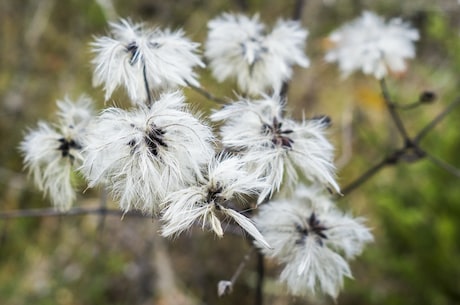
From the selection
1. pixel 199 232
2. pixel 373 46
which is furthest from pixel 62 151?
pixel 199 232

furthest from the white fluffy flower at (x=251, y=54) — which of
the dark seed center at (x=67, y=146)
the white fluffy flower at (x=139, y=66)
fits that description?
the dark seed center at (x=67, y=146)

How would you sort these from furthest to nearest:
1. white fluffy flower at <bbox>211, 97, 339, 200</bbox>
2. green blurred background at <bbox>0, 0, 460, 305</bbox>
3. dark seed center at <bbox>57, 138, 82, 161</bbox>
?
green blurred background at <bbox>0, 0, 460, 305</bbox> → dark seed center at <bbox>57, 138, 82, 161</bbox> → white fluffy flower at <bbox>211, 97, 339, 200</bbox>

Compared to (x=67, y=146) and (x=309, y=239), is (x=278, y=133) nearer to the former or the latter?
(x=309, y=239)

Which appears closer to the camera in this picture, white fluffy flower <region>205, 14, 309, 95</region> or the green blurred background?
white fluffy flower <region>205, 14, 309, 95</region>

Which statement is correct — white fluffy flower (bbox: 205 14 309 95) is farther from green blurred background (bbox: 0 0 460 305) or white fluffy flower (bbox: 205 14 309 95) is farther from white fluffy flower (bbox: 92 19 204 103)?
green blurred background (bbox: 0 0 460 305)

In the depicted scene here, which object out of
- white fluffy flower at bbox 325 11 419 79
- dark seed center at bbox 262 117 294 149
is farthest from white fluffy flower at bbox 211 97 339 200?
white fluffy flower at bbox 325 11 419 79

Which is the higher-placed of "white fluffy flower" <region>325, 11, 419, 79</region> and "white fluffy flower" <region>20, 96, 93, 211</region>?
"white fluffy flower" <region>325, 11, 419, 79</region>

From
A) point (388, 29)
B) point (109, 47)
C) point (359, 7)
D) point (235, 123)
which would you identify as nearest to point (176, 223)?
point (235, 123)

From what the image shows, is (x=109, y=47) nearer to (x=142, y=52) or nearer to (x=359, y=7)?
(x=142, y=52)
